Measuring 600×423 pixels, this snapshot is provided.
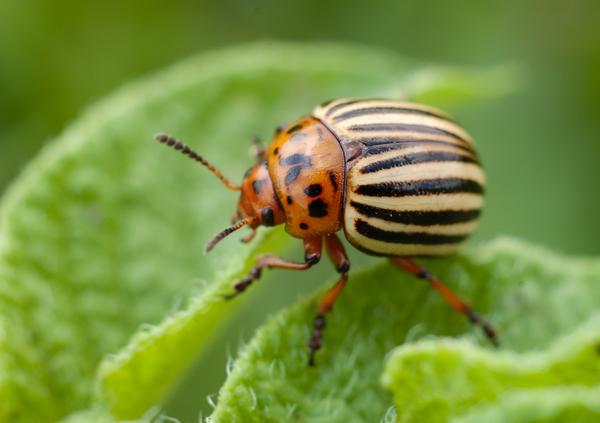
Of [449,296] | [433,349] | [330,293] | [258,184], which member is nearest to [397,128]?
[258,184]

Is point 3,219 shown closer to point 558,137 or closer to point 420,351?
point 420,351

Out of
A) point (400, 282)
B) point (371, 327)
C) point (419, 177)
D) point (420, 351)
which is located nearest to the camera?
point (420, 351)

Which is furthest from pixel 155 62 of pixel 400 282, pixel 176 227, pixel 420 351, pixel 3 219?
pixel 420 351

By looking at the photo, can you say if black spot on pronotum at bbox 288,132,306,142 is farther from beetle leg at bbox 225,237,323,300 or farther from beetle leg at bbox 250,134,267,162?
beetle leg at bbox 225,237,323,300

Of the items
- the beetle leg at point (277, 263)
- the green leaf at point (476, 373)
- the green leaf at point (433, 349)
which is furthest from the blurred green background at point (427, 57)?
the green leaf at point (476, 373)

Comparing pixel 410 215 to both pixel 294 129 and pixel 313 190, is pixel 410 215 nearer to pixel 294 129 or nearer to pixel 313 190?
pixel 313 190

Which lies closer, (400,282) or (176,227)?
(400,282)
